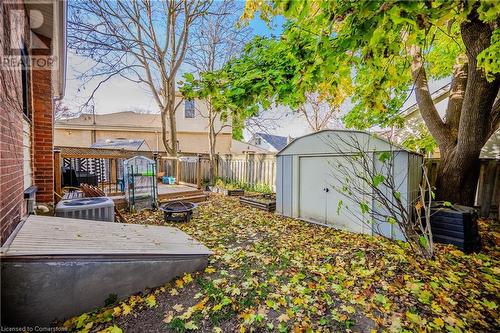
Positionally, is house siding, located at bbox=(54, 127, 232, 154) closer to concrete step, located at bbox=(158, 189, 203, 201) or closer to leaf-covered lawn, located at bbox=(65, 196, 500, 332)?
concrete step, located at bbox=(158, 189, 203, 201)

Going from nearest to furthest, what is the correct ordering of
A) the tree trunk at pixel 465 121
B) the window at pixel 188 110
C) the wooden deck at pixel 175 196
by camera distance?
the tree trunk at pixel 465 121, the wooden deck at pixel 175 196, the window at pixel 188 110

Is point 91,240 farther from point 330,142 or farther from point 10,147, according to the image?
point 330,142

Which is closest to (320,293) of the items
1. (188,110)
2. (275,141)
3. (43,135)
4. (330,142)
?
(330,142)

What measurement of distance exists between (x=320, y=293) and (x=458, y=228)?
3663mm

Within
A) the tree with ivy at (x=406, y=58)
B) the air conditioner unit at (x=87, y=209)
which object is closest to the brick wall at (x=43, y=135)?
the air conditioner unit at (x=87, y=209)

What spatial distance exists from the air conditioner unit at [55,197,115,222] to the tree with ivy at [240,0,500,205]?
13.3 ft

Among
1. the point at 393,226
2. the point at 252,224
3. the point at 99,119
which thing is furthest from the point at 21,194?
the point at 99,119

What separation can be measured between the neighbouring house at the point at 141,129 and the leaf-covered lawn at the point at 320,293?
533 inches

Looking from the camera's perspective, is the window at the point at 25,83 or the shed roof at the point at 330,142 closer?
the window at the point at 25,83

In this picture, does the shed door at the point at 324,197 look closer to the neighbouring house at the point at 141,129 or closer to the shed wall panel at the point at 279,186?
the shed wall panel at the point at 279,186

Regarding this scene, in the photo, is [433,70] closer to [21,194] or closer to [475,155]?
[475,155]

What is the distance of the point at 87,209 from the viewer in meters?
4.83

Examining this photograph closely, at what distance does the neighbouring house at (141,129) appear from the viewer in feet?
56.2

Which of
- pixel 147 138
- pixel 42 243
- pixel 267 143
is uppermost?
pixel 267 143
